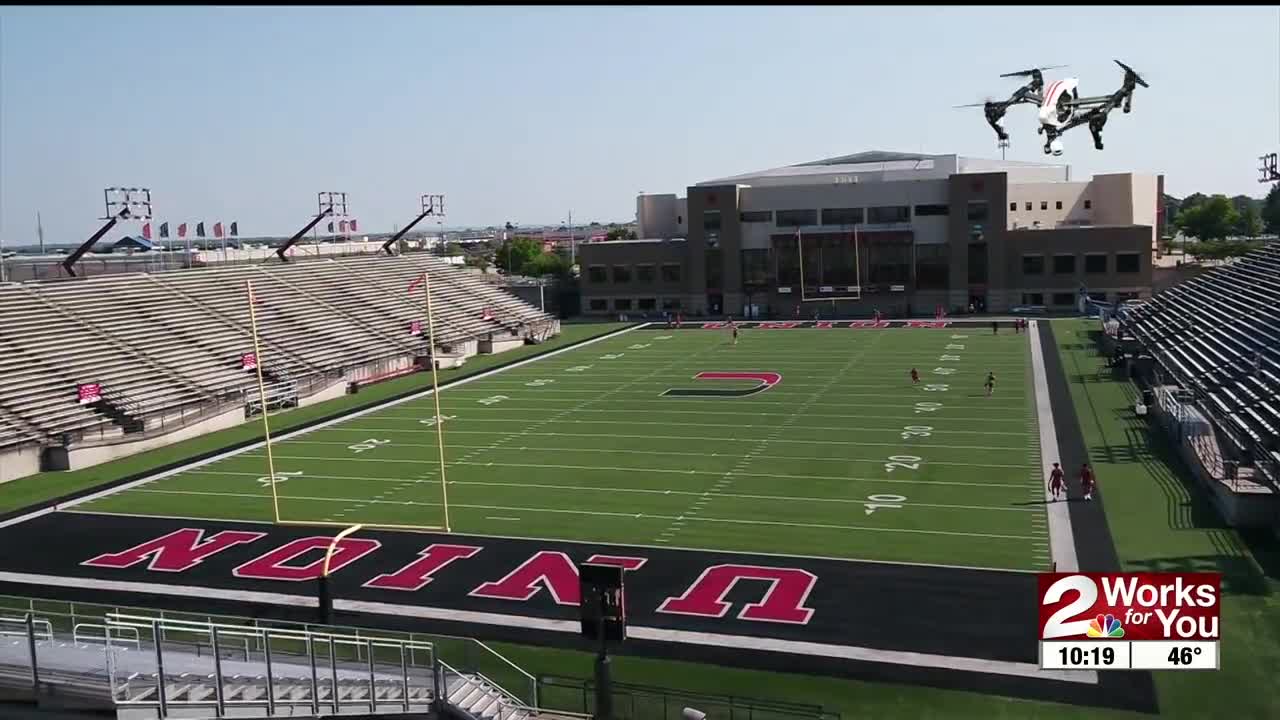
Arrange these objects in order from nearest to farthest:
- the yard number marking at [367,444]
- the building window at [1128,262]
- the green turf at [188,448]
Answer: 1. the green turf at [188,448]
2. the yard number marking at [367,444]
3. the building window at [1128,262]

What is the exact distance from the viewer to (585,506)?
2205 centimetres

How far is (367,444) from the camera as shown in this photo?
29203 mm

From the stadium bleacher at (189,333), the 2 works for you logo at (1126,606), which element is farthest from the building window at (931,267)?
the 2 works for you logo at (1126,606)

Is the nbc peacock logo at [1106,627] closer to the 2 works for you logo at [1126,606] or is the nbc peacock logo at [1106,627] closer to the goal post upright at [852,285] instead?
the 2 works for you logo at [1126,606]

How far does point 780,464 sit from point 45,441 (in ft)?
62.4

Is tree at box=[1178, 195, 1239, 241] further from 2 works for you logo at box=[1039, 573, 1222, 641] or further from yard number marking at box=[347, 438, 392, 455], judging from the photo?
→ 2 works for you logo at box=[1039, 573, 1222, 641]

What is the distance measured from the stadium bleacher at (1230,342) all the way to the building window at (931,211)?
51.1ft

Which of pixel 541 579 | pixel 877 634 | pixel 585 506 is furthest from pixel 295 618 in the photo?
pixel 877 634

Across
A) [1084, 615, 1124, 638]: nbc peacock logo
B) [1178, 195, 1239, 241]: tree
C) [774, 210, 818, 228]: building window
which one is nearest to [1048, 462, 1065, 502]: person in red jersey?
[1084, 615, 1124, 638]: nbc peacock logo

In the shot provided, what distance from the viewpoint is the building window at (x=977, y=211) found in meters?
61.3

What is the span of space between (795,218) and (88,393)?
4383cm

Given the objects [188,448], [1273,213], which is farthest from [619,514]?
[1273,213]

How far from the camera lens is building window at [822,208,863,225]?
211 ft

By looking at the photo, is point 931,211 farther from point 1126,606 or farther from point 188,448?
point 1126,606
